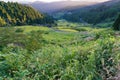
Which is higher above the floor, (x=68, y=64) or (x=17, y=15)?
(x=68, y=64)

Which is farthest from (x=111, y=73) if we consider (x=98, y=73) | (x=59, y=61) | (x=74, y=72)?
(x=59, y=61)

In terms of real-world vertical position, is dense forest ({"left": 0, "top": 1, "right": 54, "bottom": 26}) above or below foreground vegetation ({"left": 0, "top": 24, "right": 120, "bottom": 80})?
below

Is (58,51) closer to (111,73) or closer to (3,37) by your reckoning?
(111,73)

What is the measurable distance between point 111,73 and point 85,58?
3.18 feet

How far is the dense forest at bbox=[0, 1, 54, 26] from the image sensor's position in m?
141

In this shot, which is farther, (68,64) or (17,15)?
(17,15)

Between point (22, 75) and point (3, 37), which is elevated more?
point (22, 75)

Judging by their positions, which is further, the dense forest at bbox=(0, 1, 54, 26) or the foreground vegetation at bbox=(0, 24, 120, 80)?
the dense forest at bbox=(0, 1, 54, 26)

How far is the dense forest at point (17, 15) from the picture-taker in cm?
14112

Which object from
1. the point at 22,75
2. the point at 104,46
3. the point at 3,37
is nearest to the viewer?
the point at 22,75

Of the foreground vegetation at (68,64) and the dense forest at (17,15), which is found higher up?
the foreground vegetation at (68,64)

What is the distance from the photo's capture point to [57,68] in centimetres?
820

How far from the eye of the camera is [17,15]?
496 ft

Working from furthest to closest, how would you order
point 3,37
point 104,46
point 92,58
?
1. point 3,37
2. point 104,46
3. point 92,58
